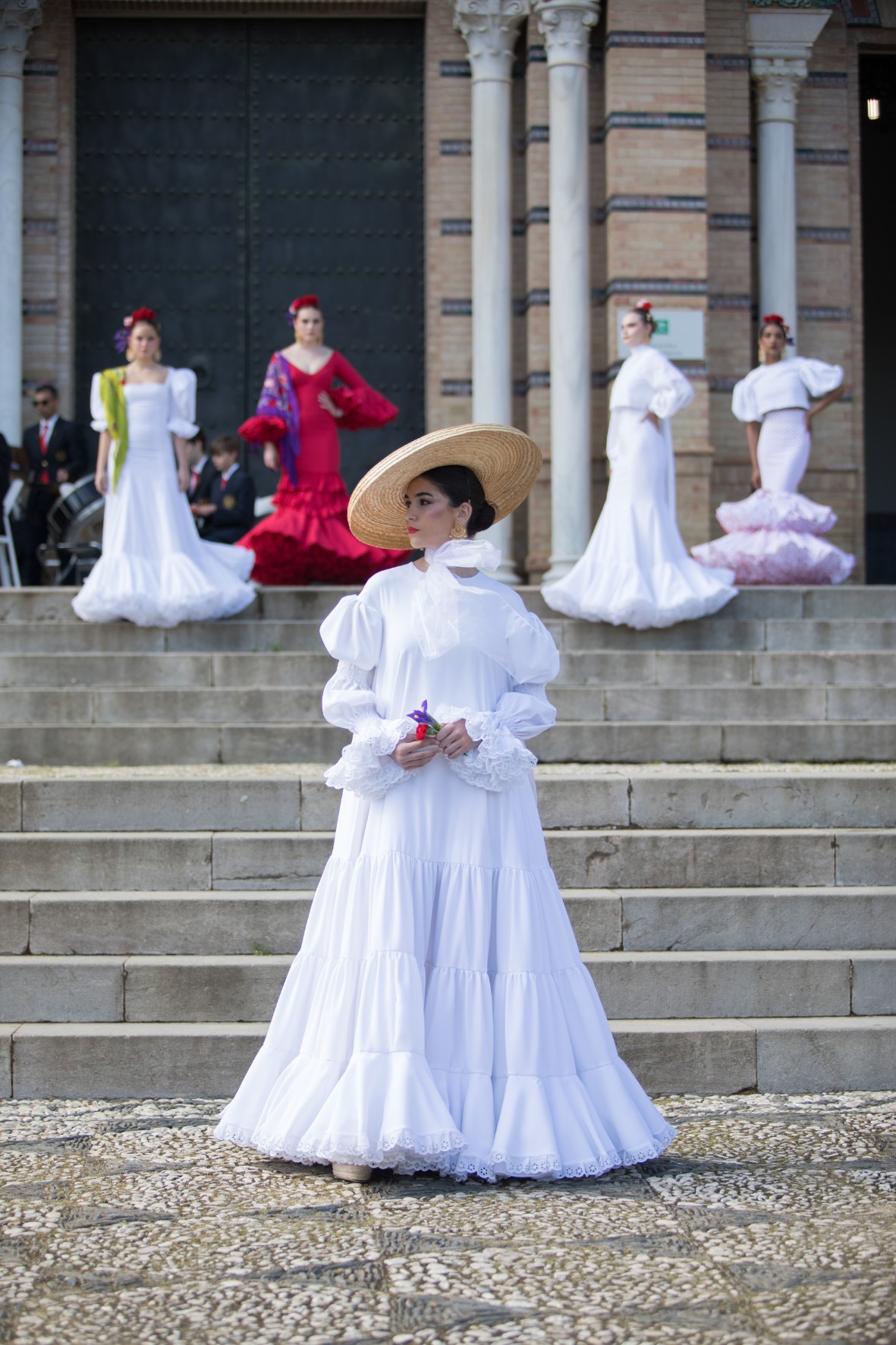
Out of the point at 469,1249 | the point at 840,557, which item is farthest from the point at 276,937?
the point at 840,557

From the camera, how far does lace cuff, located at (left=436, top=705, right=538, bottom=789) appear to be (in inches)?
179

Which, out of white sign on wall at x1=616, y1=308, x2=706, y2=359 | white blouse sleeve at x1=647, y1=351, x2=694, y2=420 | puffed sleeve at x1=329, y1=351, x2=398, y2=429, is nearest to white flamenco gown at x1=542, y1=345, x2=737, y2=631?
white blouse sleeve at x1=647, y1=351, x2=694, y2=420

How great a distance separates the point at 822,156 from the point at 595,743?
842 cm

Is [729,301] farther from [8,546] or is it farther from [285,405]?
[8,546]

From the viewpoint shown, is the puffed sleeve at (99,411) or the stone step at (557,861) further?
the puffed sleeve at (99,411)

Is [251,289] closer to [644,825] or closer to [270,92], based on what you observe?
[270,92]

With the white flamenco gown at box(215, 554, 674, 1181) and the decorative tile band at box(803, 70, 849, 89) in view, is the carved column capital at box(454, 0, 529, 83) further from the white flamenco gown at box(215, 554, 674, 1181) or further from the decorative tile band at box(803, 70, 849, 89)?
the white flamenco gown at box(215, 554, 674, 1181)

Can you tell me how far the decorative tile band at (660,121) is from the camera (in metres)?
12.9

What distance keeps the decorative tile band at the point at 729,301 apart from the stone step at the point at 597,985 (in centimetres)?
875

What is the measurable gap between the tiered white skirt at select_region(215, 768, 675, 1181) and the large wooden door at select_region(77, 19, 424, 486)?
1015cm

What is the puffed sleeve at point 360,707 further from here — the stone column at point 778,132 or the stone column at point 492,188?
the stone column at point 778,132

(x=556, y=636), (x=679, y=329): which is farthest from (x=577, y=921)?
(x=679, y=329)

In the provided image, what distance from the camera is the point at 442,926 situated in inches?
177

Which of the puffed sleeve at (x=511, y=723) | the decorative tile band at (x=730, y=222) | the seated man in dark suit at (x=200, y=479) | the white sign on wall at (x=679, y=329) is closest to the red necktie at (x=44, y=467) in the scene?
the seated man in dark suit at (x=200, y=479)
